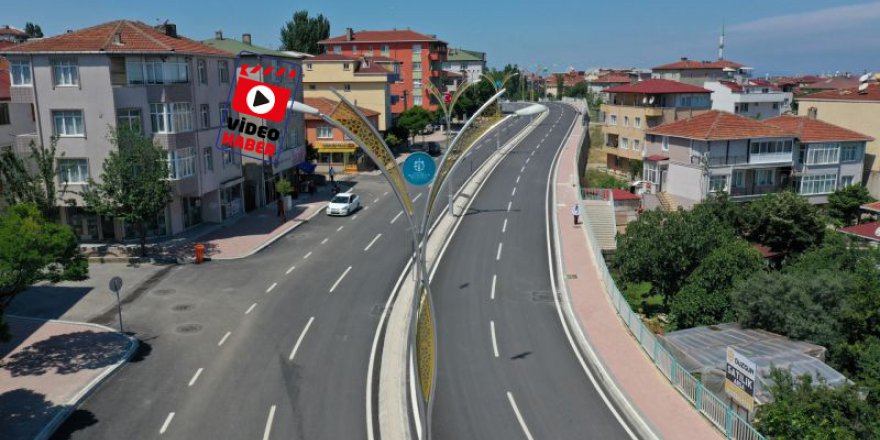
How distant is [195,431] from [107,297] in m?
14.1

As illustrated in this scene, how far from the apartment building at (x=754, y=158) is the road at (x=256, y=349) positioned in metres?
30.8

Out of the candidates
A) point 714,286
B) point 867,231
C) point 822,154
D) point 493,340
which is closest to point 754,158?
point 822,154

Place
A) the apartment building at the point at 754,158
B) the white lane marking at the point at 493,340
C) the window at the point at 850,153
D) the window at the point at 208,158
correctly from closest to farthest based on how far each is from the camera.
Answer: the white lane marking at the point at 493,340
the window at the point at 208,158
the apartment building at the point at 754,158
the window at the point at 850,153

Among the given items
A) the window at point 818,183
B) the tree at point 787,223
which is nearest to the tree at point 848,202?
the window at point 818,183

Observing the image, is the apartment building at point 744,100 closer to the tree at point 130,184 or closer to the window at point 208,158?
the window at point 208,158

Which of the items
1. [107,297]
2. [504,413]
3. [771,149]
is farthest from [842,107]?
[107,297]

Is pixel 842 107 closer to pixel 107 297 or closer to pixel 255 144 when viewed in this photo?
pixel 255 144

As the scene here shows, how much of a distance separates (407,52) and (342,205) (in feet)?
213

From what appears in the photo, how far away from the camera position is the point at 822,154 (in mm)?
59750

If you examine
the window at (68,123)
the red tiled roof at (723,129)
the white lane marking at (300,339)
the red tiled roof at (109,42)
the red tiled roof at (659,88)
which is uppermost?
the red tiled roof at (109,42)

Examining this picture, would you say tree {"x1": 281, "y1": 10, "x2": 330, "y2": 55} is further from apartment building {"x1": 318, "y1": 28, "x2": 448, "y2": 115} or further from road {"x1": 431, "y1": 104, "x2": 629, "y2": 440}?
road {"x1": 431, "y1": 104, "x2": 629, "y2": 440}

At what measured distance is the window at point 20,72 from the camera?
122ft

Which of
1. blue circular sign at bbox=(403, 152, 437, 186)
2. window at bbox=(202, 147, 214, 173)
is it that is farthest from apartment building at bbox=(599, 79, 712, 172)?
blue circular sign at bbox=(403, 152, 437, 186)

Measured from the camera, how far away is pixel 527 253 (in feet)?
127
